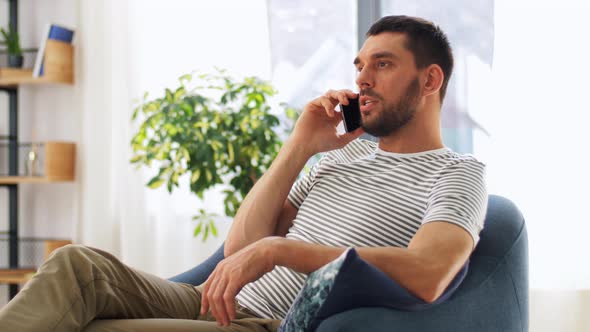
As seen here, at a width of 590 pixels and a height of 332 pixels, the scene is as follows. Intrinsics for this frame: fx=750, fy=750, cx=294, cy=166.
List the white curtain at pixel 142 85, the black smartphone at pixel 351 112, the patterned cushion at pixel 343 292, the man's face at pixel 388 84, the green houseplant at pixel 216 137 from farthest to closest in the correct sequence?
the white curtain at pixel 142 85, the green houseplant at pixel 216 137, the black smartphone at pixel 351 112, the man's face at pixel 388 84, the patterned cushion at pixel 343 292

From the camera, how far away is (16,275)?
141 inches

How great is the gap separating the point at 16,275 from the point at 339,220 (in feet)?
7.77

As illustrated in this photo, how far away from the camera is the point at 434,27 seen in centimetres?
182

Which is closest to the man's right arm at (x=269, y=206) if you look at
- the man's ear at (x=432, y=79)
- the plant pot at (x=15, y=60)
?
the man's ear at (x=432, y=79)

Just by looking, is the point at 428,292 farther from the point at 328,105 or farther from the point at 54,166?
the point at 54,166

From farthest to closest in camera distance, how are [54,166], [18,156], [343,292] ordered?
[18,156]
[54,166]
[343,292]

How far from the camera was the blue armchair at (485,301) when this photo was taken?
1272 millimetres

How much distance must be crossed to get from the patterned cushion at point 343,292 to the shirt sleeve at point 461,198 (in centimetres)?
22

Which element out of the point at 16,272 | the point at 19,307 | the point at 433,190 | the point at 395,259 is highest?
the point at 433,190

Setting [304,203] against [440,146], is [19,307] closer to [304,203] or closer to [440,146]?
[304,203]

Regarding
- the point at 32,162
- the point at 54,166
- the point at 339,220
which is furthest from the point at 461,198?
the point at 32,162

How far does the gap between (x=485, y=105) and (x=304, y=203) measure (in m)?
1.36

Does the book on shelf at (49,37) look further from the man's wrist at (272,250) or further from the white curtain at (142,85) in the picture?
the man's wrist at (272,250)

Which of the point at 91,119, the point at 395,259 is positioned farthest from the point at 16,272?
the point at 395,259
